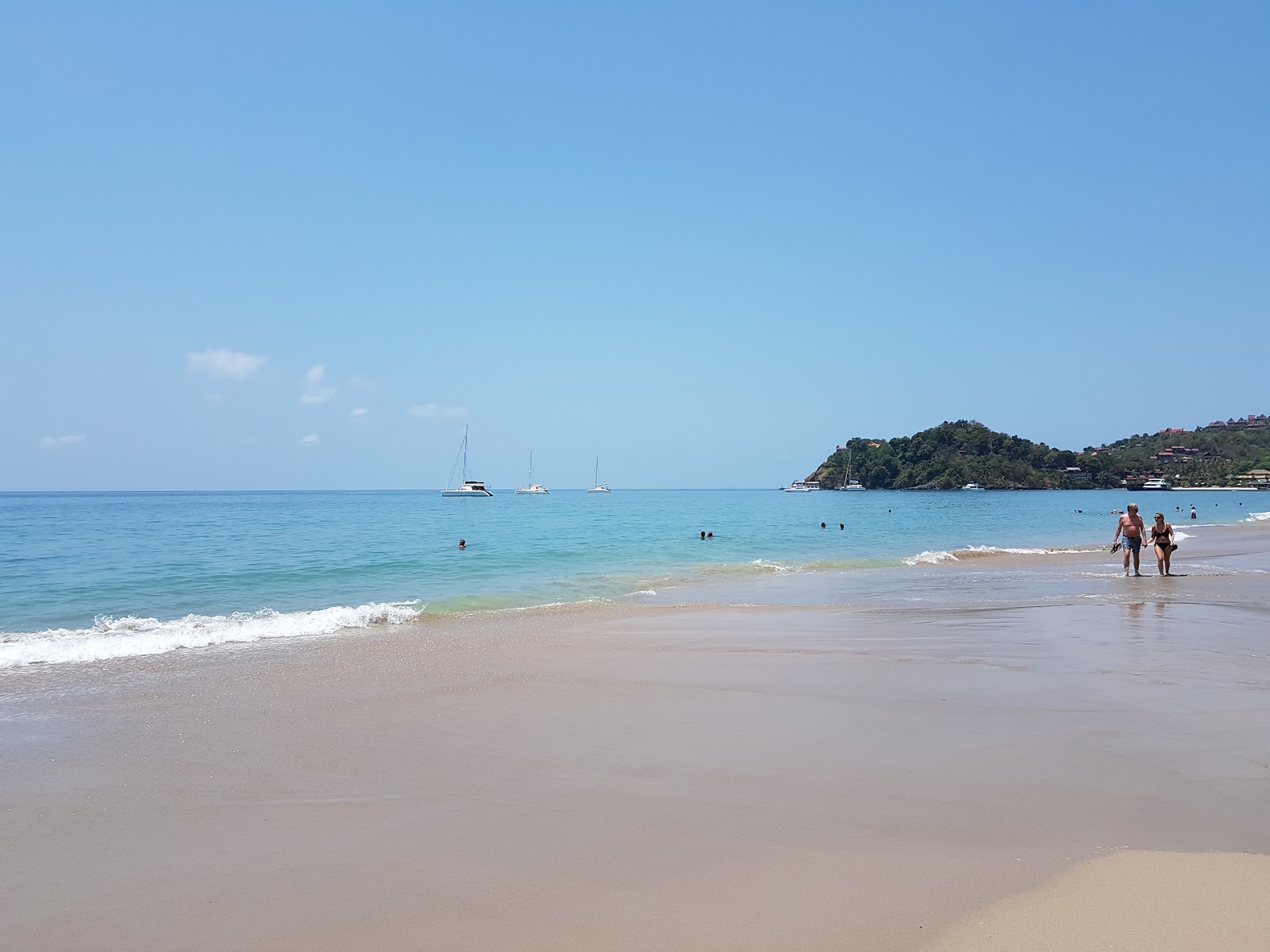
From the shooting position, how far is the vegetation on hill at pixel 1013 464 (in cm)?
17312

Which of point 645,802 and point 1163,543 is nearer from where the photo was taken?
point 645,802

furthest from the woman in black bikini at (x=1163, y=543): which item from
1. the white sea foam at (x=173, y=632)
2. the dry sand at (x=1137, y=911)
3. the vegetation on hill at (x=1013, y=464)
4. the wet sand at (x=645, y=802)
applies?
the vegetation on hill at (x=1013, y=464)

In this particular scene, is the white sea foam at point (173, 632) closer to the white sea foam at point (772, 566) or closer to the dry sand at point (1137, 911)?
the dry sand at point (1137, 911)

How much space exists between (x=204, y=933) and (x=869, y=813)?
147 inches

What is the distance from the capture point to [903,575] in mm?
22609

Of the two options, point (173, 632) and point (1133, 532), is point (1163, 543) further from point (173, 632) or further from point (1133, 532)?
point (173, 632)

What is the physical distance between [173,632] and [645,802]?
1075cm

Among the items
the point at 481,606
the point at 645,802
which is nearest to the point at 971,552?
the point at 481,606

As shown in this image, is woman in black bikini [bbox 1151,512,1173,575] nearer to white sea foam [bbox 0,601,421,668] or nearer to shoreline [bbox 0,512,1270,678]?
shoreline [bbox 0,512,1270,678]

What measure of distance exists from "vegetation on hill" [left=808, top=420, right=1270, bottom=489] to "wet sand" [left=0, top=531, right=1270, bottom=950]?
181501mm

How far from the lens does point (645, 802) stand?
5062 mm

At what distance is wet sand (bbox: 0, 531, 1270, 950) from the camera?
3643 millimetres

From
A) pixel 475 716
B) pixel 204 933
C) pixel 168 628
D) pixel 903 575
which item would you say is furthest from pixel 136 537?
pixel 204 933

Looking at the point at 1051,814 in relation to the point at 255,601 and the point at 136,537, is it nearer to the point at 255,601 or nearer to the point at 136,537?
the point at 255,601
